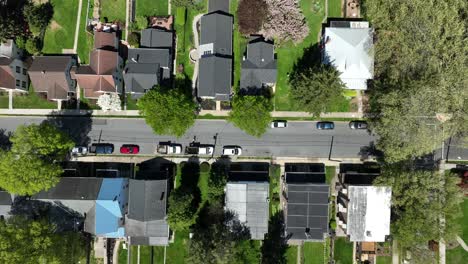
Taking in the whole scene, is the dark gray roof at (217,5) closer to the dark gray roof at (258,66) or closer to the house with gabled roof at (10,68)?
the dark gray roof at (258,66)

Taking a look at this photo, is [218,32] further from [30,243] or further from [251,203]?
[30,243]

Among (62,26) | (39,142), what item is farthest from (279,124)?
(62,26)

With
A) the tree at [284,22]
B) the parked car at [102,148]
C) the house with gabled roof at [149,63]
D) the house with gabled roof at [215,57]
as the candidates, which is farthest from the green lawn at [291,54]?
the parked car at [102,148]

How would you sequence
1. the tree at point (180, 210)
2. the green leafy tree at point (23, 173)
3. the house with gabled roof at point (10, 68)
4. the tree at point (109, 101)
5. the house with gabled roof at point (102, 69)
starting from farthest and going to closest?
the tree at point (109, 101) < the house with gabled roof at point (102, 69) < the house with gabled roof at point (10, 68) < the tree at point (180, 210) < the green leafy tree at point (23, 173)

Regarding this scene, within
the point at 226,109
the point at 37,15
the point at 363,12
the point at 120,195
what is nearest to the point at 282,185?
the point at 226,109

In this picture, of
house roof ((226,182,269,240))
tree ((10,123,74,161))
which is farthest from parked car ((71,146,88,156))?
house roof ((226,182,269,240))

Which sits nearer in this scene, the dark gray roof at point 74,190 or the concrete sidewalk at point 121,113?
the dark gray roof at point 74,190

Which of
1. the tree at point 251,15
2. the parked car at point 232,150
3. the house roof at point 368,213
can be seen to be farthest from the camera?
the parked car at point 232,150
